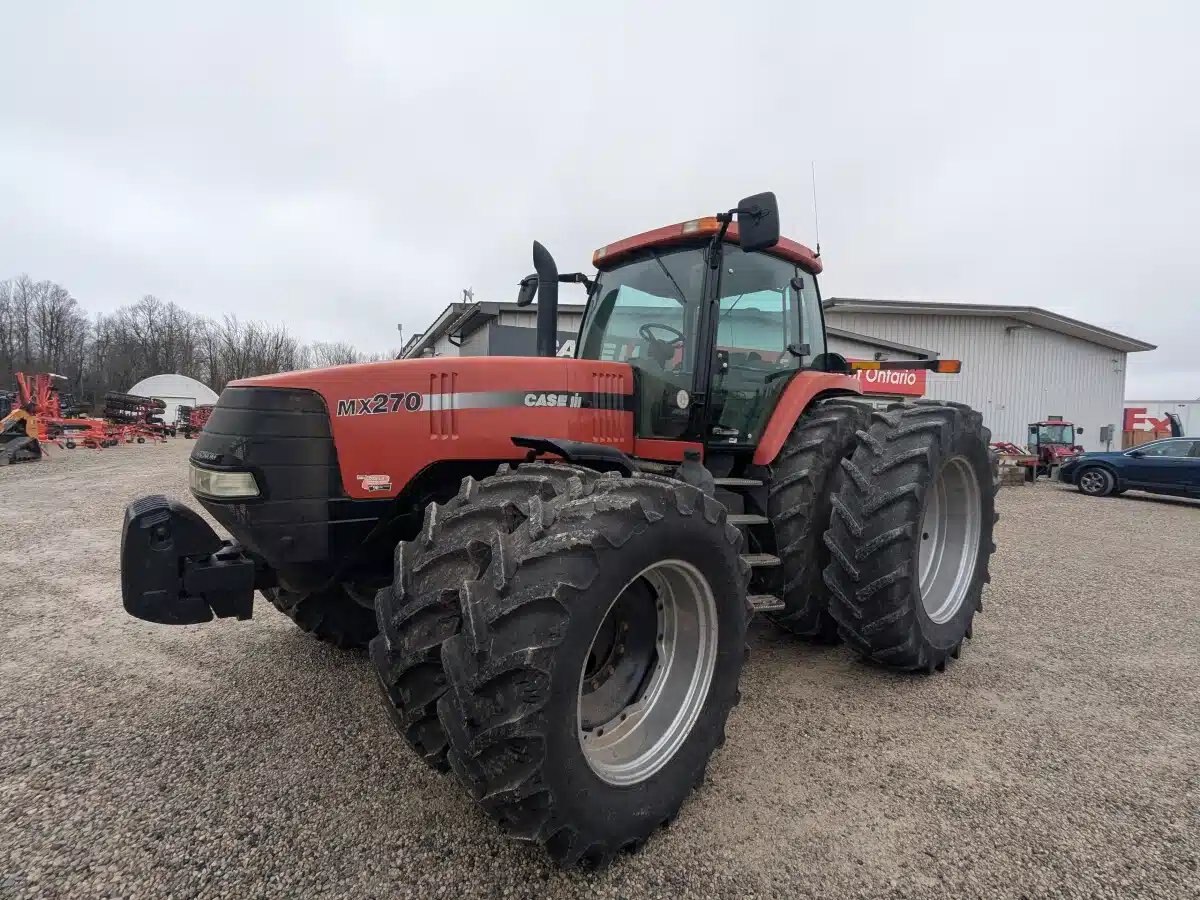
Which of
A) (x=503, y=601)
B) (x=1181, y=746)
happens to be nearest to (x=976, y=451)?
(x=1181, y=746)

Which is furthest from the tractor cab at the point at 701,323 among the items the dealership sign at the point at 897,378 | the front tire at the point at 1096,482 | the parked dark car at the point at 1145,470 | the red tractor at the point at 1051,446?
the red tractor at the point at 1051,446

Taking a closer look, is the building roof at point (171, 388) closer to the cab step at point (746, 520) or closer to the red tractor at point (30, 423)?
the red tractor at point (30, 423)

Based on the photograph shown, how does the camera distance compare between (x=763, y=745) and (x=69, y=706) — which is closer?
(x=763, y=745)

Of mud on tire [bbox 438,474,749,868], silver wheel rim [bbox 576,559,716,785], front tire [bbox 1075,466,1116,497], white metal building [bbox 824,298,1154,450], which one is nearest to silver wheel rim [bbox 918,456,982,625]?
silver wheel rim [bbox 576,559,716,785]

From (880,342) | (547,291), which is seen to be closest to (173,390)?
(880,342)

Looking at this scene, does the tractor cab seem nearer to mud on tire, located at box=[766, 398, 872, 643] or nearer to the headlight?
mud on tire, located at box=[766, 398, 872, 643]

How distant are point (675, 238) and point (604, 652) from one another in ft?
6.75

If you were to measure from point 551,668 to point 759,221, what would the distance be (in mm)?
1985

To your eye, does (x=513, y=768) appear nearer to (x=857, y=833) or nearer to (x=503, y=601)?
(x=503, y=601)

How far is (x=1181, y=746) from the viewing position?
2.70 m

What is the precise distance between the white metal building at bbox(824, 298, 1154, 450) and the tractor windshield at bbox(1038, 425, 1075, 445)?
6.72 feet

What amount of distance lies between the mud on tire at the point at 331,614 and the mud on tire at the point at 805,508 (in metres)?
2.12

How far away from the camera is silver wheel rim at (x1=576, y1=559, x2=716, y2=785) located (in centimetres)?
Answer: 211

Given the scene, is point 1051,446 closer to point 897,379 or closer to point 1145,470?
point 1145,470
